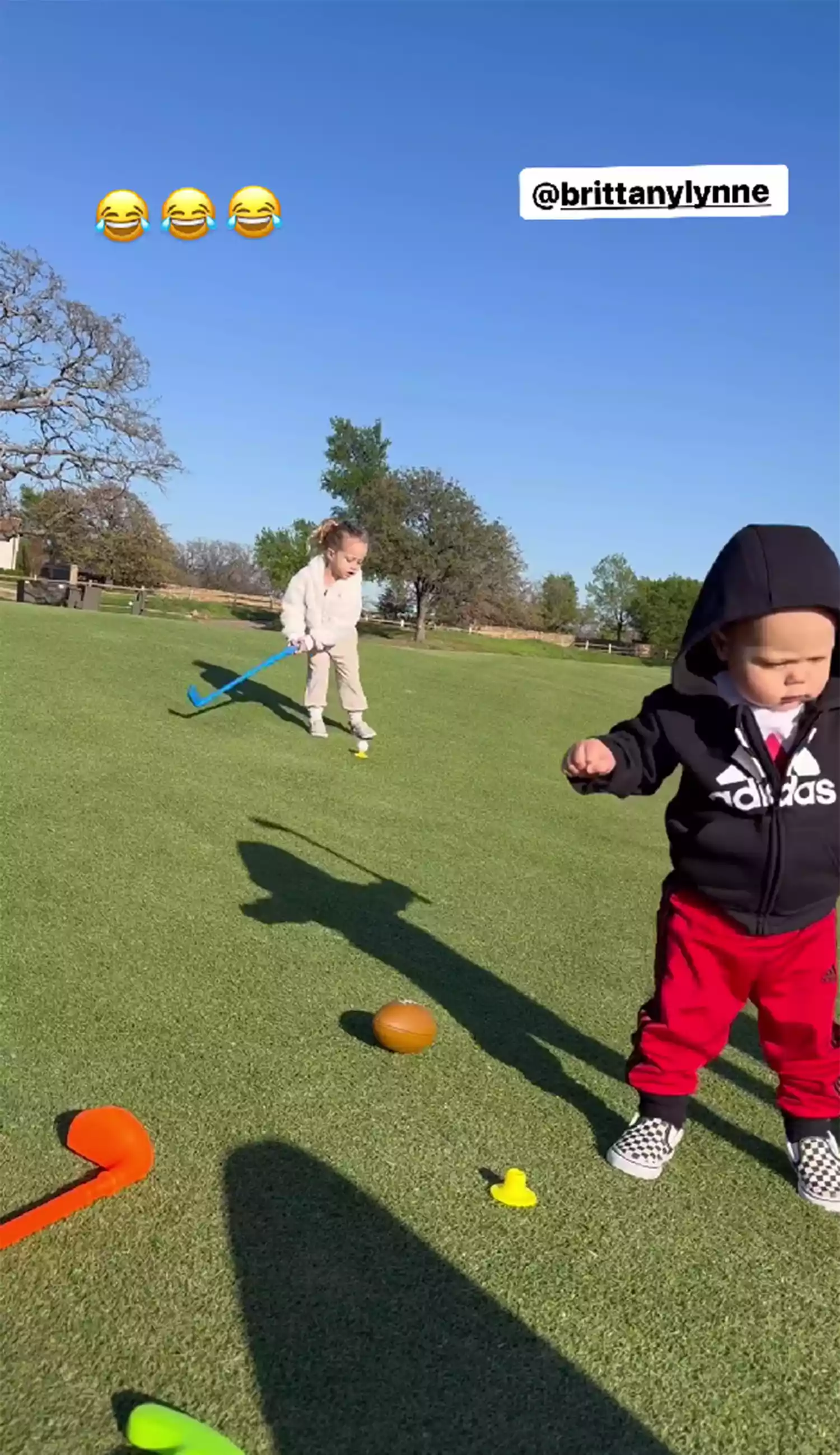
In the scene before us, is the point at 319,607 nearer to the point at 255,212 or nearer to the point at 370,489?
the point at 255,212

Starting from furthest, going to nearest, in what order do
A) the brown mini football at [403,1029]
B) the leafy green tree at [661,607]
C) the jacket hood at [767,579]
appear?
the leafy green tree at [661,607] → the brown mini football at [403,1029] → the jacket hood at [767,579]

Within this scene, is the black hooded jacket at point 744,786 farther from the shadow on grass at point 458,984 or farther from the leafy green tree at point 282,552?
the leafy green tree at point 282,552

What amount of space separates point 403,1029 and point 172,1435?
5.00 ft

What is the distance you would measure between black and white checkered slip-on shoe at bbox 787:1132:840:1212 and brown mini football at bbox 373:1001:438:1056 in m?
1.01

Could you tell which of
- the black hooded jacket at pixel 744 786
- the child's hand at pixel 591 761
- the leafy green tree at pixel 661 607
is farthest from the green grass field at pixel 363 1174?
the leafy green tree at pixel 661 607

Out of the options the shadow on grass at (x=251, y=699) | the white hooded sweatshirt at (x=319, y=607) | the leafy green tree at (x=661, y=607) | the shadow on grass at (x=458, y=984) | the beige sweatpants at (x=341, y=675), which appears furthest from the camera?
the leafy green tree at (x=661, y=607)

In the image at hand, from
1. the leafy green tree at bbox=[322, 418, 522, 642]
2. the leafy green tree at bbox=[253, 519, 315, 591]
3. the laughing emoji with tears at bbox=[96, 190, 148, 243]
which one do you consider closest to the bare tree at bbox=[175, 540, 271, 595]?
the leafy green tree at bbox=[253, 519, 315, 591]

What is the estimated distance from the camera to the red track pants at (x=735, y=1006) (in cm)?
263

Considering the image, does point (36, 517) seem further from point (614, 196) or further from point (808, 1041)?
point (808, 1041)

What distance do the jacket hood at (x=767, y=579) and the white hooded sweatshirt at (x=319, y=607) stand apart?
19.5 ft

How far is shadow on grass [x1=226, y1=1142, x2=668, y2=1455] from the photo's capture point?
64.7 inches

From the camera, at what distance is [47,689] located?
25.4 ft

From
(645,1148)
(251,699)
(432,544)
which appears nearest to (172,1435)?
(645,1148)

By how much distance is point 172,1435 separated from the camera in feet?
5.01
